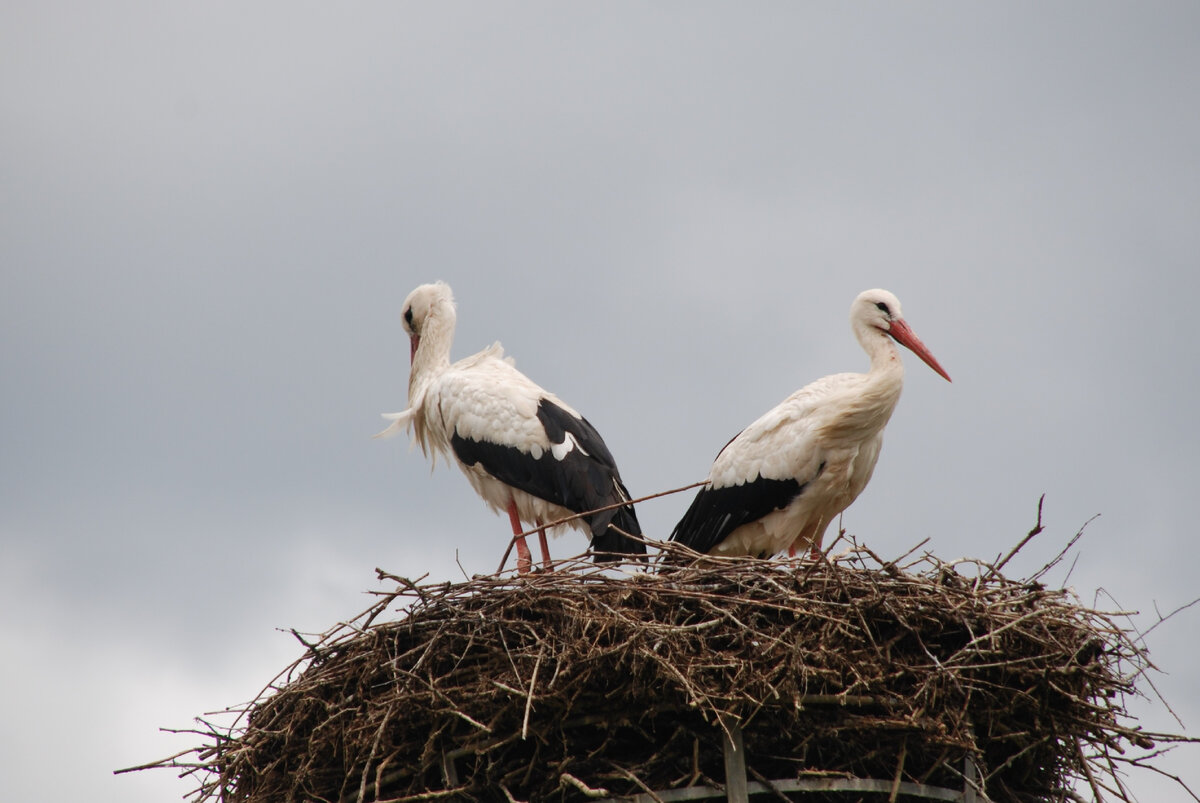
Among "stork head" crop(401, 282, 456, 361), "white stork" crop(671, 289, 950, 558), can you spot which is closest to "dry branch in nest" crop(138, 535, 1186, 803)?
"white stork" crop(671, 289, 950, 558)

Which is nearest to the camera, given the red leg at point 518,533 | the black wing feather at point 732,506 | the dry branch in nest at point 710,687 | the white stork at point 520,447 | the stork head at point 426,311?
the dry branch in nest at point 710,687

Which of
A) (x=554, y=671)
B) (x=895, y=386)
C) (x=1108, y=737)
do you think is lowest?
(x=1108, y=737)

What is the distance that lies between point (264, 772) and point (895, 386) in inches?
151

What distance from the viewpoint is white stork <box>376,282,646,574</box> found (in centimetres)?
833

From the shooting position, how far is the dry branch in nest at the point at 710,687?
5691mm

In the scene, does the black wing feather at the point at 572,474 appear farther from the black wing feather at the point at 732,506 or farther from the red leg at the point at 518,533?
the black wing feather at the point at 732,506

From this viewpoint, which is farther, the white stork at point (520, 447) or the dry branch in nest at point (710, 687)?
the white stork at point (520, 447)

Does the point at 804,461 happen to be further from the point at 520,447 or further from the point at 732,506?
the point at 520,447

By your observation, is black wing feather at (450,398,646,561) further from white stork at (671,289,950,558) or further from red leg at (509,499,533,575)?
white stork at (671,289,950,558)

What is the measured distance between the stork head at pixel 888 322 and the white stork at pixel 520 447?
1.63 meters

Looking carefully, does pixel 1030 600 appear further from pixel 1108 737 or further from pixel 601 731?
pixel 601 731

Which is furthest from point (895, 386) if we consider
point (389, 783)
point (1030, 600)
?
point (389, 783)

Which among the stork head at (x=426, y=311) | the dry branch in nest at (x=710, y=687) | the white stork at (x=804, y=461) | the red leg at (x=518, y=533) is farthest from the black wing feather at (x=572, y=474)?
the dry branch in nest at (x=710, y=687)

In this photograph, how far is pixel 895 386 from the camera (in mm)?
8164
